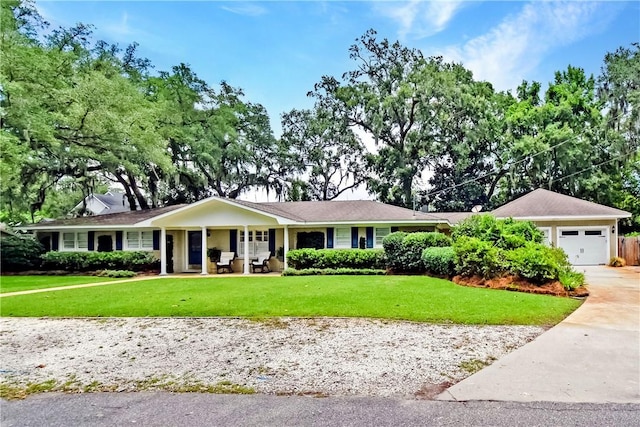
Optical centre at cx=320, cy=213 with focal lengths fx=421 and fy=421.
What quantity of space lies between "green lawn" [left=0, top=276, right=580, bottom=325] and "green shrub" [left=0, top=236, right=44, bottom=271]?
8580 millimetres

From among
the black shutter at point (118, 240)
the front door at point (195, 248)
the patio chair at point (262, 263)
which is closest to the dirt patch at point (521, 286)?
the patio chair at point (262, 263)

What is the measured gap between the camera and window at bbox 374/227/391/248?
19344mm

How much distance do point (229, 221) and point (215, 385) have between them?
14798mm

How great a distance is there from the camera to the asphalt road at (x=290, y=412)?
3645 mm

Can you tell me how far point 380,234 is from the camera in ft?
63.7

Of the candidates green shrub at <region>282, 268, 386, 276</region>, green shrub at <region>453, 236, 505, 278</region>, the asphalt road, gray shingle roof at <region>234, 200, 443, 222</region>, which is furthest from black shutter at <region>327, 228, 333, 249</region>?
the asphalt road

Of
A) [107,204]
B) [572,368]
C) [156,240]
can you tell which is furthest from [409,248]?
[107,204]

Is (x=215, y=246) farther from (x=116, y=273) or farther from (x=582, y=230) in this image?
(x=582, y=230)

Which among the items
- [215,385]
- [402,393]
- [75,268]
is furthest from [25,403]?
[75,268]

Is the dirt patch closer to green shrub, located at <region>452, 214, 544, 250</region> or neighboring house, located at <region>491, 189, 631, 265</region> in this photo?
green shrub, located at <region>452, 214, 544, 250</region>

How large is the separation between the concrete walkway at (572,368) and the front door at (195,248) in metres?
17.1

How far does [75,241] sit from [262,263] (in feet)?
31.7

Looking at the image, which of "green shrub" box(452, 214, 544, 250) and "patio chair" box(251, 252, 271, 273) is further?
"patio chair" box(251, 252, 271, 273)

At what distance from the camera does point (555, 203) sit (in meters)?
22.0
